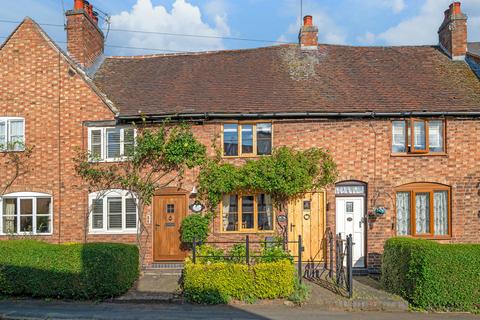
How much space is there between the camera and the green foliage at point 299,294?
9992 millimetres

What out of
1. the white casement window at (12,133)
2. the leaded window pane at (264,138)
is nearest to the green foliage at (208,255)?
the leaded window pane at (264,138)

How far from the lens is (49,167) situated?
45.1 ft

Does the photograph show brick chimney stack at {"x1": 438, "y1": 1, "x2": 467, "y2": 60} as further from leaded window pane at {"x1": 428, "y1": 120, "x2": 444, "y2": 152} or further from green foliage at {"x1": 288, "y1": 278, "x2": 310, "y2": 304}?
green foliage at {"x1": 288, "y1": 278, "x2": 310, "y2": 304}

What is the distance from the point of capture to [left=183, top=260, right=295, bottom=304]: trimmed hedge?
1010 centimetres

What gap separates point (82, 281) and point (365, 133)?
890 centimetres

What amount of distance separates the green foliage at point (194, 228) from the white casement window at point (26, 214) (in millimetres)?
4382

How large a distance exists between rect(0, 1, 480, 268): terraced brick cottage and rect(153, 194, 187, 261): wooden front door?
0.03 metres

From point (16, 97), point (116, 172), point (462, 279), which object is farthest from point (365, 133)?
point (16, 97)

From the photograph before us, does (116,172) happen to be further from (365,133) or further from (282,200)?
(365,133)

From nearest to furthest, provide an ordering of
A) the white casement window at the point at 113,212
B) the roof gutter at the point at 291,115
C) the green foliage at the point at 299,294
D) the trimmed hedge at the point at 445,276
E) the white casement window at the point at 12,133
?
the trimmed hedge at the point at 445,276 < the green foliage at the point at 299,294 < the roof gutter at the point at 291,115 < the white casement window at the point at 113,212 < the white casement window at the point at 12,133

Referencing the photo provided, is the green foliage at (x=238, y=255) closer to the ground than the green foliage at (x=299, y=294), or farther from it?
farther from it

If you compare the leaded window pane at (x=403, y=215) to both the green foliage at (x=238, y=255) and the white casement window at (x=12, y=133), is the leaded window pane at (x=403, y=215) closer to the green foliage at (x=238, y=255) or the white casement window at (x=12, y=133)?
the green foliage at (x=238, y=255)

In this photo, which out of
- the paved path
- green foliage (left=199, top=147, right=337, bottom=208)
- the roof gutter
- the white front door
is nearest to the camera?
the paved path

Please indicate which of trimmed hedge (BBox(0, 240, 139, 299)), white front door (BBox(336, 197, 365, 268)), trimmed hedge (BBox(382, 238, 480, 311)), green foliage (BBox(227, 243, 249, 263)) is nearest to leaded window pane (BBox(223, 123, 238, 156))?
green foliage (BBox(227, 243, 249, 263))
